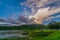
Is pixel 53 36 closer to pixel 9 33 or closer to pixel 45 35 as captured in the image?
pixel 45 35

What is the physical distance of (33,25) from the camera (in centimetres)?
322

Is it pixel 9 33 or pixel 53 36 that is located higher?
pixel 9 33

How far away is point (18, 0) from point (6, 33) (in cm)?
57

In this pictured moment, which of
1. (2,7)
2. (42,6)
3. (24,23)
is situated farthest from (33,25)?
(2,7)

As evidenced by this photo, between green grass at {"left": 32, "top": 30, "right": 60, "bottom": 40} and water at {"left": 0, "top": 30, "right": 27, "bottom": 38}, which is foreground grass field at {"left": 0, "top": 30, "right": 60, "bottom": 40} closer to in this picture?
green grass at {"left": 32, "top": 30, "right": 60, "bottom": 40}

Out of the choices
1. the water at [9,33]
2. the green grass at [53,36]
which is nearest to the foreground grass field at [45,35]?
the green grass at [53,36]

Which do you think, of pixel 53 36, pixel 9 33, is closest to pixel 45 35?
pixel 53 36

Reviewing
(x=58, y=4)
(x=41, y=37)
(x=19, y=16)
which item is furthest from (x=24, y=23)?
(x=58, y=4)

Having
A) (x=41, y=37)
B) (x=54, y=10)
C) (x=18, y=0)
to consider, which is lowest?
(x=41, y=37)

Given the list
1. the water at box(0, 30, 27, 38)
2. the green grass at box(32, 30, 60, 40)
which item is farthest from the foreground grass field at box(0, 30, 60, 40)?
the water at box(0, 30, 27, 38)

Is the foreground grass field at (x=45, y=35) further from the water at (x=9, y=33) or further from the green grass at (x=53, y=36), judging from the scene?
the water at (x=9, y=33)

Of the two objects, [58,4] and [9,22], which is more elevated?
[58,4]

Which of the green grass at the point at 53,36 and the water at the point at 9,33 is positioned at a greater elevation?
the water at the point at 9,33

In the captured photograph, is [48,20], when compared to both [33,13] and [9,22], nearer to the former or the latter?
[33,13]
